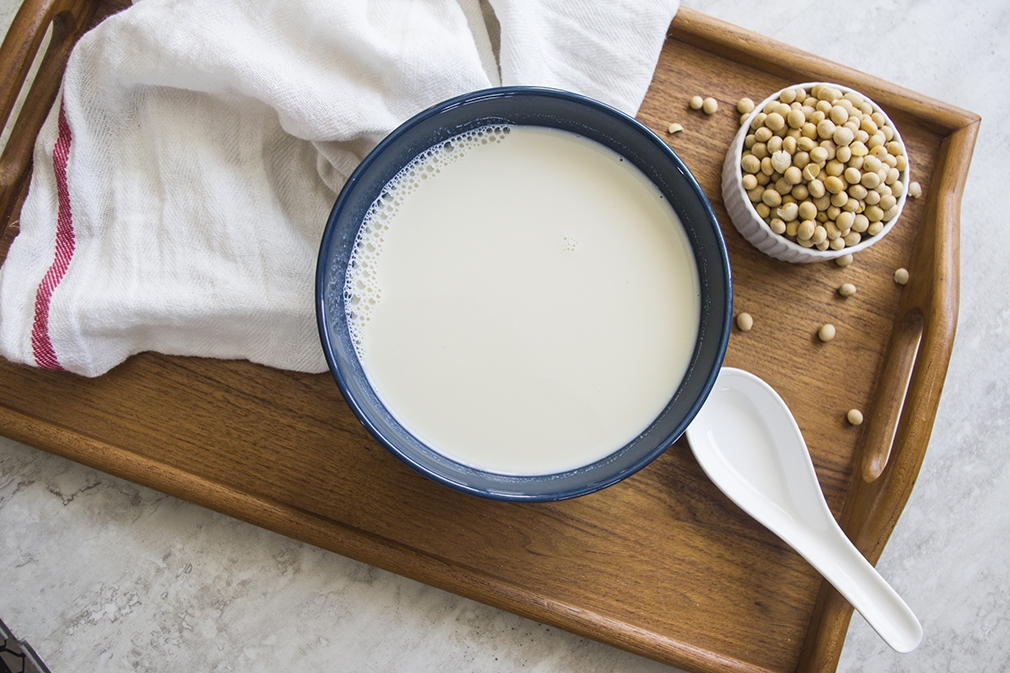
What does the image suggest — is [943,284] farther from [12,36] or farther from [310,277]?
[12,36]

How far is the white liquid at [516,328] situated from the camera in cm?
64

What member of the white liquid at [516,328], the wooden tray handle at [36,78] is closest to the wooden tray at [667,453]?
the wooden tray handle at [36,78]

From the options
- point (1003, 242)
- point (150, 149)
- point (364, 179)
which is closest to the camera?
point (364, 179)

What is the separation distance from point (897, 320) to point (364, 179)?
1.94 feet

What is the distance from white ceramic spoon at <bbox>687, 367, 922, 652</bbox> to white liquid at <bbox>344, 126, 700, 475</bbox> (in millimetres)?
125

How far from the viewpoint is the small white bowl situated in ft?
2.30

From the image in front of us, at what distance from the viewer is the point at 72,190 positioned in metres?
0.69

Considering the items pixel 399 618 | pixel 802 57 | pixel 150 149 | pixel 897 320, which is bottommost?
pixel 399 618

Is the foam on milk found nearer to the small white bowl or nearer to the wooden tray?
the wooden tray

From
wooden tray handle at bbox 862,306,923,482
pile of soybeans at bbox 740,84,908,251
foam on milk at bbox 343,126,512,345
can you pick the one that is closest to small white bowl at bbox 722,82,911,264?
pile of soybeans at bbox 740,84,908,251

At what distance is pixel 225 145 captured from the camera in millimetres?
709

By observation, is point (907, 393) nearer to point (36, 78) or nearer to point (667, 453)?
point (667, 453)

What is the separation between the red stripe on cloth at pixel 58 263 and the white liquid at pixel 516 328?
0.31 m

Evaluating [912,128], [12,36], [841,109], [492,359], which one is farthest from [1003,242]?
[12,36]
